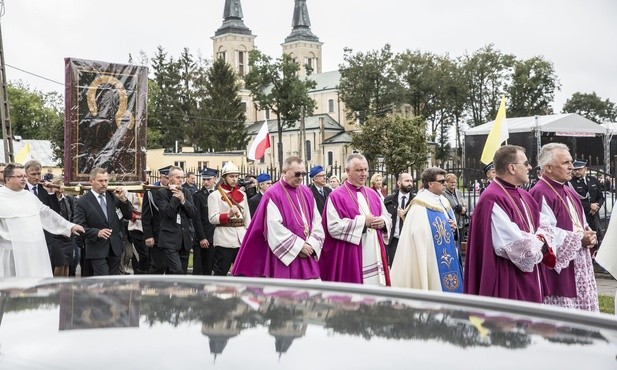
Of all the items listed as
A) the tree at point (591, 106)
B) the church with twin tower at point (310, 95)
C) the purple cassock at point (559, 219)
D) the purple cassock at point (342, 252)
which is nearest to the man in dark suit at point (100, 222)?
the purple cassock at point (342, 252)

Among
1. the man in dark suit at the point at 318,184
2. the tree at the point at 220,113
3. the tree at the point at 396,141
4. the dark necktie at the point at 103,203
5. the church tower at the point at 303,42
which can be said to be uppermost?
the church tower at the point at 303,42

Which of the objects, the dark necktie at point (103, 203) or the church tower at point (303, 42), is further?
the church tower at point (303, 42)

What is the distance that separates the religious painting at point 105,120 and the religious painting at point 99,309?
841 cm

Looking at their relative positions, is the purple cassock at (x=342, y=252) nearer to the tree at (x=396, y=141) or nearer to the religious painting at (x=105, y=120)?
the religious painting at (x=105, y=120)

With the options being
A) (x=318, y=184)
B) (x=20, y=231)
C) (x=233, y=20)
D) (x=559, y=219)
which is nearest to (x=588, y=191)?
(x=318, y=184)

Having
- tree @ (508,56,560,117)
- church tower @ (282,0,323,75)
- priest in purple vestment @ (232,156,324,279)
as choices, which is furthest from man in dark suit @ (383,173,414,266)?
church tower @ (282,0,323,75)

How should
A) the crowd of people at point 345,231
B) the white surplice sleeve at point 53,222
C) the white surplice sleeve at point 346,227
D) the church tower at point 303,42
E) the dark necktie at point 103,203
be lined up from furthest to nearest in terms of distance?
1. the church tower at point 303,42
2. the dark necktie at point 103,203
3. the white surplice sleeve at point 53,222
4. the white surplice sleeve at point 346,227
5. the crowd of people at point 345,231

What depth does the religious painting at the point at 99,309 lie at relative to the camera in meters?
1.96

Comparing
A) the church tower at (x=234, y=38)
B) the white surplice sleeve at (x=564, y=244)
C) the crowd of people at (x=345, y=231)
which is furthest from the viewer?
the church tower at (x=234, y=38)

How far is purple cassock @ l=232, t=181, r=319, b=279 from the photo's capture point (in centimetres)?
834

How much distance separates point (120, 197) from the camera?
33.1 feet

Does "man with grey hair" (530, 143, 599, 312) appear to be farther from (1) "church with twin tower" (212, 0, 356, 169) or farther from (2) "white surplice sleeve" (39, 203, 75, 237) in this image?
(1) "church with twin tower" (212, 0, 356, 169)

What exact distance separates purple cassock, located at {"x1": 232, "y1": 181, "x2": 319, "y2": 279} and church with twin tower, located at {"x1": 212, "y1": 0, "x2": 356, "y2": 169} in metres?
75.5

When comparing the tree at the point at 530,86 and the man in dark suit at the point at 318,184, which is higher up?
the tree at the point at 530,86
